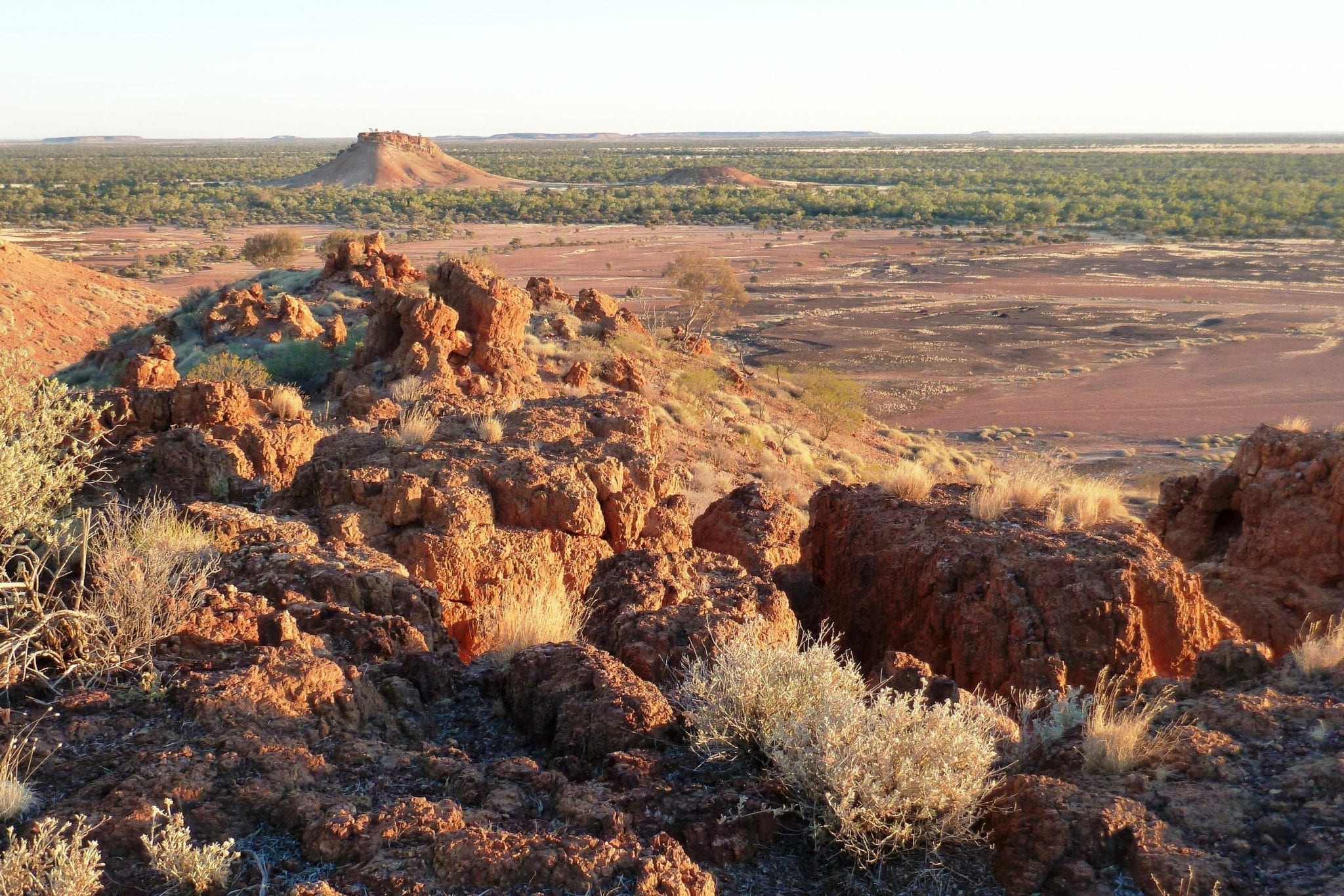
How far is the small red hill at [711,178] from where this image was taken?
98.4 m

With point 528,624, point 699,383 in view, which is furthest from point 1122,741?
point 699,383

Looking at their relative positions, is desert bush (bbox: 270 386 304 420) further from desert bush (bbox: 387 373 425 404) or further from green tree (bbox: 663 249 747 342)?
green tree (bbox: 663 249 747 342)

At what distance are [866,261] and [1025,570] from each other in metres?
47.9

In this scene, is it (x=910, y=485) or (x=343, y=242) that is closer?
(x=910, y=485)

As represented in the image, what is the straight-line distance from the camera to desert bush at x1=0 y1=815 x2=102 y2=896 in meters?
2.91

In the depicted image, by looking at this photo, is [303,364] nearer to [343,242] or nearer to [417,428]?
[343,242]

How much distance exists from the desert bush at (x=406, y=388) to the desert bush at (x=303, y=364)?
3.82 metres

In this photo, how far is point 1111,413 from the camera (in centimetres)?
2544

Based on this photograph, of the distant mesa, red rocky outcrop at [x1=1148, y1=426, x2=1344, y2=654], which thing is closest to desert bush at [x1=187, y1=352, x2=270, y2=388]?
red rocky outcrop at [x1=1148, y1=426, x2=1344, y2=654]

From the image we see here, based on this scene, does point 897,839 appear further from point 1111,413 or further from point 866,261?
point 866,261

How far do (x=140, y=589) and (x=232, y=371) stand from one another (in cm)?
1206

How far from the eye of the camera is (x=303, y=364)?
17.7 metres

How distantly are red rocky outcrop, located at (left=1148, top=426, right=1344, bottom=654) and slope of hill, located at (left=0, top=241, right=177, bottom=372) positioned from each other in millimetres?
22232

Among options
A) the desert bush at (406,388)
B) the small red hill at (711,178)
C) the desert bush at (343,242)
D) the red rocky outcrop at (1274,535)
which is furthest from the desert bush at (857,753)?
the small red hill at (711,178)
